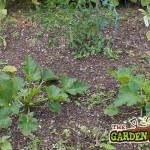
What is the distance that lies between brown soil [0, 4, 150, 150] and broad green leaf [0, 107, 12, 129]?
123 millimetres

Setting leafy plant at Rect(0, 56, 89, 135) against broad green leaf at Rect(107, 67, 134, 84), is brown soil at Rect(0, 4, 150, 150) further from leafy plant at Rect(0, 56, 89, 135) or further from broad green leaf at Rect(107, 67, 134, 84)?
broad green leaf at Rect(107, 67, 134, 84)

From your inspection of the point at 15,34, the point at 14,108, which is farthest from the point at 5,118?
the point at 15,34

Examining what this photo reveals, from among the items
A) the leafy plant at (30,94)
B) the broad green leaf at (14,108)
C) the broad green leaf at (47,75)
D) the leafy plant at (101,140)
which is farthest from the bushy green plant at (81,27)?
the leafy plant at (101,140)

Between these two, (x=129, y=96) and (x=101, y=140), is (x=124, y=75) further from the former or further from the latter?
(x=101, y=140)

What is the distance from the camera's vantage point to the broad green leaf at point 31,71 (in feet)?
10.1

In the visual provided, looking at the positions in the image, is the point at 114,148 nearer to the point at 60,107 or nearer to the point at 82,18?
the point at 60,107

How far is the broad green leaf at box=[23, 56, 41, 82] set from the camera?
3.08 metres

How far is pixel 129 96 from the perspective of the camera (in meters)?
2.83

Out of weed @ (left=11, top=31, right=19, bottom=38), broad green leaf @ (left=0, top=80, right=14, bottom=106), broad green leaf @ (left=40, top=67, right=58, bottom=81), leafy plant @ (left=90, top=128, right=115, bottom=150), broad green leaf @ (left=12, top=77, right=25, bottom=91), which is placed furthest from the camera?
weed @ (left=11, top=31, right=19, bottom=38)

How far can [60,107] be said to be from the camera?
9.75 feet

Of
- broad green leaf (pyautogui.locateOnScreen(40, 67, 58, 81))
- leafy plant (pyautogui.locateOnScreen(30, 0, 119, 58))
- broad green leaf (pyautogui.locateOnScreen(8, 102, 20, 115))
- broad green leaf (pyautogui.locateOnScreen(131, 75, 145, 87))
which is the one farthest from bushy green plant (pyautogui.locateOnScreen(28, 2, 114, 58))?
broad green leaf (pyautogui.locateOnScreen(8, 102, 20, 115))

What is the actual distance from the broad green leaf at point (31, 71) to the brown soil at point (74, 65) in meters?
0.24

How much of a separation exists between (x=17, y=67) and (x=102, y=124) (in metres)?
0.97

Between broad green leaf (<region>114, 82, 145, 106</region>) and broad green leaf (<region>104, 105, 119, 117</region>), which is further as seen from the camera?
broad green leaf (<region>104, 105, 119, 117</region>)
